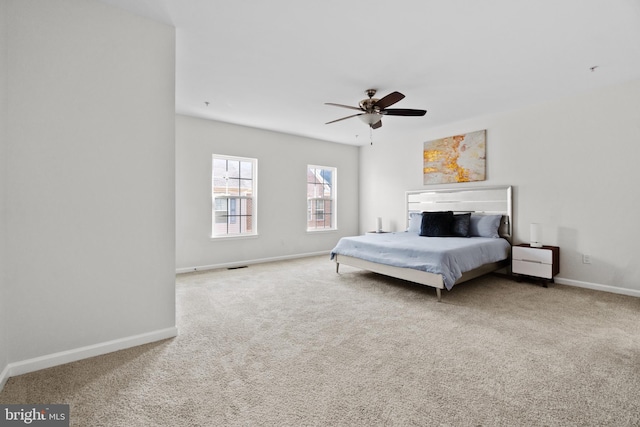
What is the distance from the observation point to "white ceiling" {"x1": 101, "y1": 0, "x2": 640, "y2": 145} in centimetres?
224

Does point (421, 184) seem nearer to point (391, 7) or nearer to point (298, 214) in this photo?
point (298, 214)

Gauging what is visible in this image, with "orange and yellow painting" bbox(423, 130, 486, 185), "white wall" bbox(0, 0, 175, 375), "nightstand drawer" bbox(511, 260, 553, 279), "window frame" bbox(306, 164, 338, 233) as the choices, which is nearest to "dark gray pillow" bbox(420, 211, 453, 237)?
"orange and yellow painting" bbox(423, 130, 486, 185)

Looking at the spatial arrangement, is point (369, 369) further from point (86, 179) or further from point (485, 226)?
point (485, 226)

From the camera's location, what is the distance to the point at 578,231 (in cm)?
388

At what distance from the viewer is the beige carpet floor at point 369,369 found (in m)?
1.50

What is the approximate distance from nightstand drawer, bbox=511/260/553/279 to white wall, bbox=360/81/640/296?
1.32 ft

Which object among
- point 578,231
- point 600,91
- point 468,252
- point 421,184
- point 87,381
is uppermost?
point 600,91

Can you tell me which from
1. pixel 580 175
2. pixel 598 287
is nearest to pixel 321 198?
pixel 580 175

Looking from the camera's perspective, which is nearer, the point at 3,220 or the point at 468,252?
the point at 3,220

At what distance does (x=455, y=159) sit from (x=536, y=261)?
2.10 m

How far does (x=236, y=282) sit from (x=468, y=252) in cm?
314

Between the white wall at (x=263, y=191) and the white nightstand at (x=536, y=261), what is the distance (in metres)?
3.59

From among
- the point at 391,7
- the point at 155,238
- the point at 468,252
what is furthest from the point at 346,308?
the point at 391,7

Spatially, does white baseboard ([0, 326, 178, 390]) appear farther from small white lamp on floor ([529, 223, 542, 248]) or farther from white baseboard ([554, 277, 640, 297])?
white baseboard ([554, 277, 640, 297])
